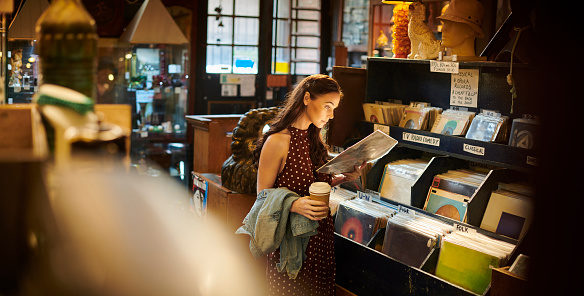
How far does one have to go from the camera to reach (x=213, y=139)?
374 cm

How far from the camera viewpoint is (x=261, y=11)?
27.2 ft

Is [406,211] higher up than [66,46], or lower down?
lower down

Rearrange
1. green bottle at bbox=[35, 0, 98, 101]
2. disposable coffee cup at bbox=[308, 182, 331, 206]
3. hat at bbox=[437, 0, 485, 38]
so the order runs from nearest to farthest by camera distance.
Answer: green bottle at bbox=[35, 0, 98, 101] < disposable coffee cup at bbox=[308, 182, 331, 206] < hat at bbox=[437, 0, 485, 38]

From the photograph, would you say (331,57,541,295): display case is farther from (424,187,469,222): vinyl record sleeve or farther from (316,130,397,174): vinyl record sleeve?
(316,130,397,174): vinyl record sleeve

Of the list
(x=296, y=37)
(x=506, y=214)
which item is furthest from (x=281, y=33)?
(x=506, y=214)

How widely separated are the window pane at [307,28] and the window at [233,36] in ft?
2.25

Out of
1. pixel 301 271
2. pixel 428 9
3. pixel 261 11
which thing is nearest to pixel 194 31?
pixel 261 11

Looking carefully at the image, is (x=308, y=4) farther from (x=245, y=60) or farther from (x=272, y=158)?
(x=272, y=158)

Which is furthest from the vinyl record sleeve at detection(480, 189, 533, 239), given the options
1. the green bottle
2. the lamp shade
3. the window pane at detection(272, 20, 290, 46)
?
the window pane at detection(272, 20, 290, 46)

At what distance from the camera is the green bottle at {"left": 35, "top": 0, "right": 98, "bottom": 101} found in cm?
69

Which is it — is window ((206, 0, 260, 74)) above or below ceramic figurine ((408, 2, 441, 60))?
above

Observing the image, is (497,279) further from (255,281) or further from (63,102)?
(63,102)

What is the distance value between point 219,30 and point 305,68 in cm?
150

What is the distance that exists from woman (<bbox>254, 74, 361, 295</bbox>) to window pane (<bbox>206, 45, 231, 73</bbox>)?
555 centimetres
